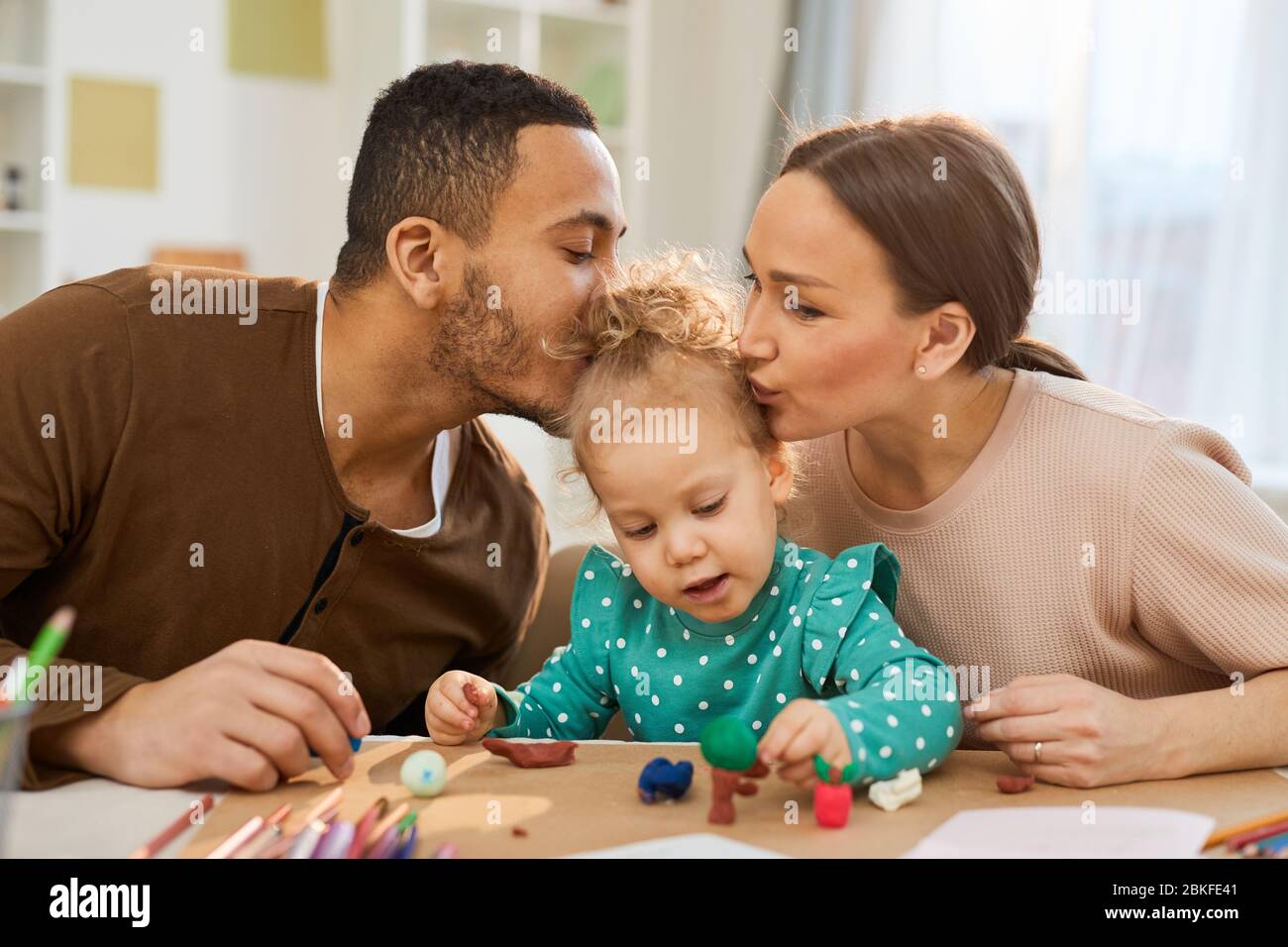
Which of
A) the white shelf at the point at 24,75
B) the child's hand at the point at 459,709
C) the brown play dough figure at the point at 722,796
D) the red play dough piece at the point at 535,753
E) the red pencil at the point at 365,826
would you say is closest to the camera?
the red pencil at the point at 365,826

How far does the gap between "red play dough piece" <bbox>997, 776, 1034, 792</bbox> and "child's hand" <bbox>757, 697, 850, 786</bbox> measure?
0.15m

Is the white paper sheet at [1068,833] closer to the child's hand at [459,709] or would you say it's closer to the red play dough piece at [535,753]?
the red play dough piece at [535,753]

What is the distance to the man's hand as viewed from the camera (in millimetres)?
1044

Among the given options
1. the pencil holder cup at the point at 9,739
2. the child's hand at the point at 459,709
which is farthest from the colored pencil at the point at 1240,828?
the pencil holder cup at the point at 9,739

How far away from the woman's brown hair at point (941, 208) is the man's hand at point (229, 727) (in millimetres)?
679

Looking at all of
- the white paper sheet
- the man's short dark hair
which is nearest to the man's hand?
the white paper sheet

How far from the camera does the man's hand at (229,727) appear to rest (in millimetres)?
1044

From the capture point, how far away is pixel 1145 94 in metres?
3.08

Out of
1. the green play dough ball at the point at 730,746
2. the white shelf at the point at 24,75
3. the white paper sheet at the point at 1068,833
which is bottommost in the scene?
the white paper sheet at the point at 1068,833

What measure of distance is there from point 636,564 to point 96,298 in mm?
747

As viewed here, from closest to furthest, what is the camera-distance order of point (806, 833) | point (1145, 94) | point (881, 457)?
1. point (806, 833)
2. point (881, 457)
3. point (1145, 94)

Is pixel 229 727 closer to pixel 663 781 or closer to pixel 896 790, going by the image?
pixel 663 781
